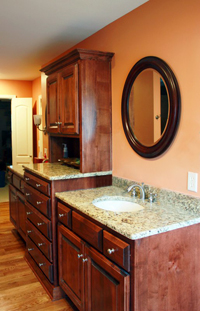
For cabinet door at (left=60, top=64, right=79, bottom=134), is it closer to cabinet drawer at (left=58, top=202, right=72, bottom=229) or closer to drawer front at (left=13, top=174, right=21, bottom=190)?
cabinet drawer at (left=58, top=202, right=72, bottom=229)

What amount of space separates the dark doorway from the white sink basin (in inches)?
283

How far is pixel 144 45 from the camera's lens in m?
2.32

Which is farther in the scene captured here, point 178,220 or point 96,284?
point 96,284

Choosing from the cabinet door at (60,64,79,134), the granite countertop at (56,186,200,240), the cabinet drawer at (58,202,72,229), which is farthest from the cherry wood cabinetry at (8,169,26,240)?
the granite countertop at (56,186,200,240)

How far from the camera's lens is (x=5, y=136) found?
946cm

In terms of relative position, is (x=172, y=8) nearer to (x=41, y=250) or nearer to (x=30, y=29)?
(x=30, y=29)

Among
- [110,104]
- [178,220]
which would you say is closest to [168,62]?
[110,104]

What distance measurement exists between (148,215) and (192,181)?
1.28 feet

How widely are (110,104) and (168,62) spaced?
0.81 metres

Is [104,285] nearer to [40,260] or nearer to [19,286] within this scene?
[40,260]

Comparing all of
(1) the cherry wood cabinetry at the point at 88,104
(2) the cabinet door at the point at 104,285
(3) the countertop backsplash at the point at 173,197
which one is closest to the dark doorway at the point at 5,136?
(1) the cherry wood cabinetry at the point at 88,104

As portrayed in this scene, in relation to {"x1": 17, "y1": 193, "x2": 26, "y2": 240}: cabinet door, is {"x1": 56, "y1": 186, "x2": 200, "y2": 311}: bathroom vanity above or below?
above

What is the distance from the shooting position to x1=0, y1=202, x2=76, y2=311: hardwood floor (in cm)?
245

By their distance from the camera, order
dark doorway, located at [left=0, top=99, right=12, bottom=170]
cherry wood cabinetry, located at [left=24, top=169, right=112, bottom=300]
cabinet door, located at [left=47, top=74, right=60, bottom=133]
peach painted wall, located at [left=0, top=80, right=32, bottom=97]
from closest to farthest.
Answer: cherry wood cabinetry, located at [left=24, top=169, right=112, bottom=300] → cabinet door, located at [left=47, top=74, right=60, bottom=133] → peach painted wall, located at [left=0, top=80, right=32, bottom=97] → dark doorway, located at [left=0, top=99, right=12, bottom=170]
